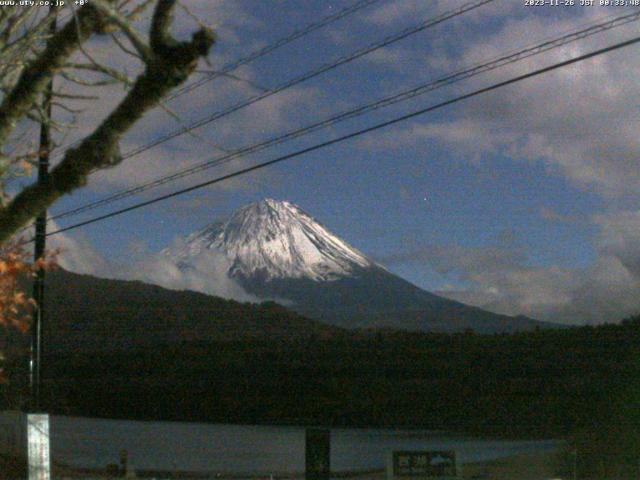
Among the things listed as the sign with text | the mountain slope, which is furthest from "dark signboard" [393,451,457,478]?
the mountain slope

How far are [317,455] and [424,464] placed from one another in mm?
1683

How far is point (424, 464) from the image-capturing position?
14938 millimetres

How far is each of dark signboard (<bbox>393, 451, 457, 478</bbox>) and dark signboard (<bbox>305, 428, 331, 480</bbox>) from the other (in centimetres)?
105

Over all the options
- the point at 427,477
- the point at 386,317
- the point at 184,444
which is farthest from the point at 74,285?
the point at 386,317

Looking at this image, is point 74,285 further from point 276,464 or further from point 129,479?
point 129,479

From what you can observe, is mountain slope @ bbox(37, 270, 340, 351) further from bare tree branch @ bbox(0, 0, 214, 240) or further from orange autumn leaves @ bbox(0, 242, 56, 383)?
bare tree branch @ bbox(0, 0, 214, 240)

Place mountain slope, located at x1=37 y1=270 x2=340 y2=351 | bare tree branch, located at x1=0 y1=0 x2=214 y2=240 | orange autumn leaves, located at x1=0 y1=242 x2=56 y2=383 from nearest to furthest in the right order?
bare tree branch, located at x1=0 y1=0 x2=214 y2=240, orange autumn leaves, located at x1=0 y1=242 x2=56 y2=383, mountain slope, located at x1=37 y1=270 x2=340 y2=351

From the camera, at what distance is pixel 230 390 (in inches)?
2087

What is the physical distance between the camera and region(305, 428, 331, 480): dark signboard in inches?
574

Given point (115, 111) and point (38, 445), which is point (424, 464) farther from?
point (115, 111)

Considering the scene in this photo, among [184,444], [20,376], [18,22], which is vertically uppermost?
[18,22]

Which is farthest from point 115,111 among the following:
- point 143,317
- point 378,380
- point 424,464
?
point 143,317

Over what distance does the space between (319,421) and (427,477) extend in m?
34.0

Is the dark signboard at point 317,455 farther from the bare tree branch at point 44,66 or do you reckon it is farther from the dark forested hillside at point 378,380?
the dark forested hillside at point 378,380
